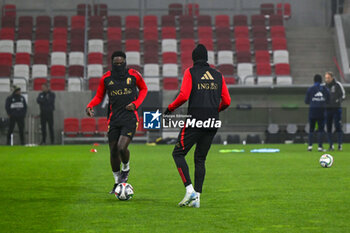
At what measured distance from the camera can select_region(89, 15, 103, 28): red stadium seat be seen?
3278cm

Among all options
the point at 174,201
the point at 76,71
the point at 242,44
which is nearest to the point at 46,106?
the point at 76,71

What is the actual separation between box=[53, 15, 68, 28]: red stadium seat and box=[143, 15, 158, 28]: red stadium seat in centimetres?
421

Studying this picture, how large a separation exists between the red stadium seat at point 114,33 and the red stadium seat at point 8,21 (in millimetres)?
5223

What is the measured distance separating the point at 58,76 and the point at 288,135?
37.0 feet

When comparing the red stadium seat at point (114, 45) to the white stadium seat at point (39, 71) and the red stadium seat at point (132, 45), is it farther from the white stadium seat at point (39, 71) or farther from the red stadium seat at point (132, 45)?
the white stadium seat at point (39, 71)

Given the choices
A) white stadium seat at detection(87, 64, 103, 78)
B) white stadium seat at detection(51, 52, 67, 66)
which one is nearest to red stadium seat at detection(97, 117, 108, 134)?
white stadium seat at detection(87, 64, 103, 78)

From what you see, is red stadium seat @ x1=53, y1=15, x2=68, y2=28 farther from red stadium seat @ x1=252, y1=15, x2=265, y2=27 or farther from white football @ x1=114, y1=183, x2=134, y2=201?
white football @ x1=114, y1=183, x2=134, y2=201

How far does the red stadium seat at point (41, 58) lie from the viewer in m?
30.6

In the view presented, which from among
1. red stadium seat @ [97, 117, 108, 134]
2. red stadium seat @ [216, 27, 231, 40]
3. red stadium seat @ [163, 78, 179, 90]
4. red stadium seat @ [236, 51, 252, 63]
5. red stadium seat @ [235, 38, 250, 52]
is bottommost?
red stadium seat @ [97, 117, 108, 134]

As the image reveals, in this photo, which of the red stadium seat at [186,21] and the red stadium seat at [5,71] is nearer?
the red stadium seat at [5,71]

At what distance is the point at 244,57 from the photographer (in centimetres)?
3028

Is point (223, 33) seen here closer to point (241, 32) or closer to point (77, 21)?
point (241, 32)

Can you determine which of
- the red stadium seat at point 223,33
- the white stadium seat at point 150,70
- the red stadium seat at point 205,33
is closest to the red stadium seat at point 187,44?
the red stadium seat at point 205,33

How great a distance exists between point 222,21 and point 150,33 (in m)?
3.96
